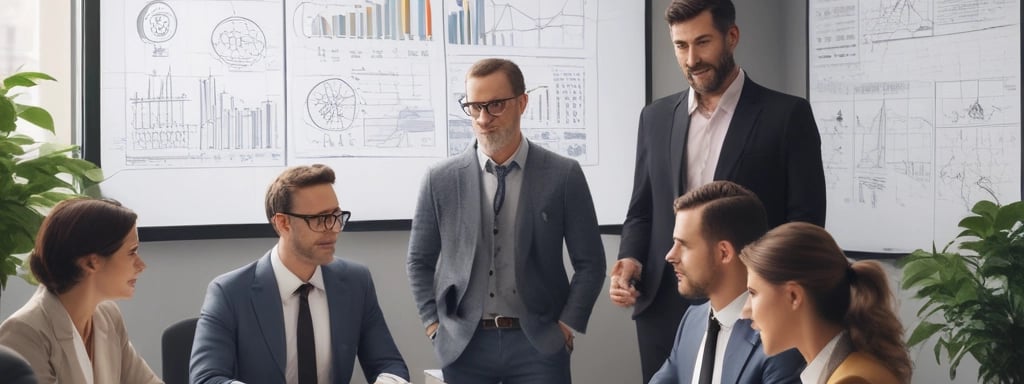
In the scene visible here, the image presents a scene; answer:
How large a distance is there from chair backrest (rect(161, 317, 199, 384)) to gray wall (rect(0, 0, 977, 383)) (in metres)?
0.90

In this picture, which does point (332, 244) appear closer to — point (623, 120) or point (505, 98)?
point (505, 98)

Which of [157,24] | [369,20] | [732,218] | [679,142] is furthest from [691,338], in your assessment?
[157,24]

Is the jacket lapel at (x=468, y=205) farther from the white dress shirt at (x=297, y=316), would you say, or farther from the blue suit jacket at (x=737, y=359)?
the blue suit jacket at (x=737, y=359)

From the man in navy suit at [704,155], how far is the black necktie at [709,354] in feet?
1.43

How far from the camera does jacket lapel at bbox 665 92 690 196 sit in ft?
10.4

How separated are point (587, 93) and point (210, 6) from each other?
1.59 m

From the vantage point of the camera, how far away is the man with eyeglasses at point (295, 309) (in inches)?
112

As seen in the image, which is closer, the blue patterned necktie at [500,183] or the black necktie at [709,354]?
the black necktie at [709,354]

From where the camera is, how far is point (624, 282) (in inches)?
121

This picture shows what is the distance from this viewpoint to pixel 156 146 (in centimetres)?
399

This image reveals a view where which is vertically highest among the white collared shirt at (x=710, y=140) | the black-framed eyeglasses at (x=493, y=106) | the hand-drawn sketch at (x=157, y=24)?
the hand-drawn sketch at (x=157, y=24)

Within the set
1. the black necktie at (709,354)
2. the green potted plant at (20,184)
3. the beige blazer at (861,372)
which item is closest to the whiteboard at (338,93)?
the green potted plant at (20,184)

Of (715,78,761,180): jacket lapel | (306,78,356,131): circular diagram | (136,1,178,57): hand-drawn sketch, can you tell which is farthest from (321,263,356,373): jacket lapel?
(136,1,178,57): hand-drawn sketch

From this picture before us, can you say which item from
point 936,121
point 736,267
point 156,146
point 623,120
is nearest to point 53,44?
point 156,146
